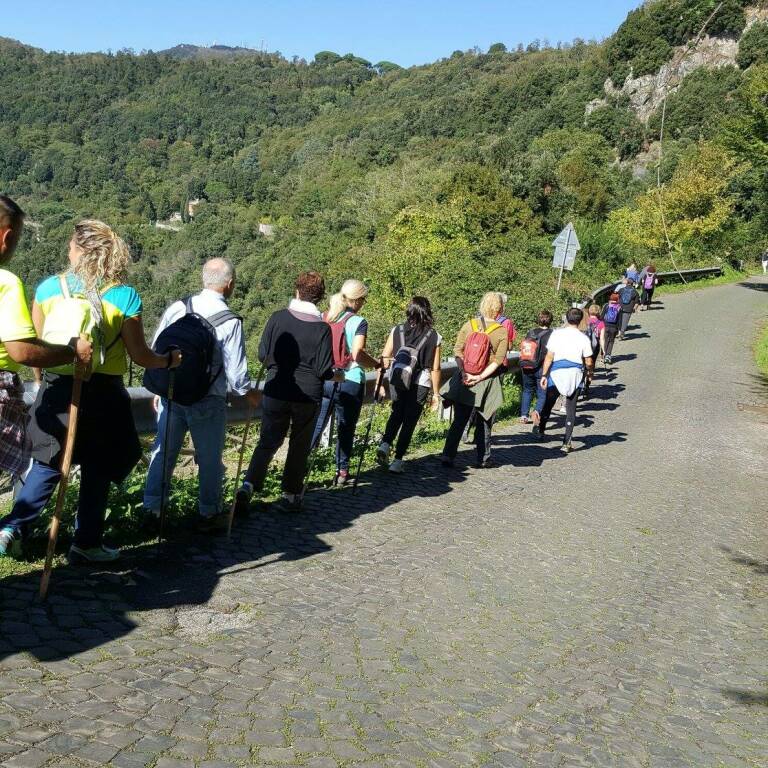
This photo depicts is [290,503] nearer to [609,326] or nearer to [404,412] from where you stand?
[404,412]

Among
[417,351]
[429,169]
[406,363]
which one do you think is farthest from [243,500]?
[429,169]

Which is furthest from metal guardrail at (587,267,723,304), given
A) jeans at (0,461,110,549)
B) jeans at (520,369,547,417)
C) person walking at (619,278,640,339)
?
jeans at (0,461,110,549)

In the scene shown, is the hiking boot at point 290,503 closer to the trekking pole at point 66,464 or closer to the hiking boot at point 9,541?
the hiking boot at point 9,541

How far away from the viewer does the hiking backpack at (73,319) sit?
13.5ft

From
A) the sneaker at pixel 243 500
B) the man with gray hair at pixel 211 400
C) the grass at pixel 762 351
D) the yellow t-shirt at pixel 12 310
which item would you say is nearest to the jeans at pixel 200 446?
the man with gray hair at pixel 211 400

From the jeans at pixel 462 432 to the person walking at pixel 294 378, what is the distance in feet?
9.69

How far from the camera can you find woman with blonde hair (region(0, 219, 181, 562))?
14.0 feet

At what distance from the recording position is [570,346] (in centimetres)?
1103

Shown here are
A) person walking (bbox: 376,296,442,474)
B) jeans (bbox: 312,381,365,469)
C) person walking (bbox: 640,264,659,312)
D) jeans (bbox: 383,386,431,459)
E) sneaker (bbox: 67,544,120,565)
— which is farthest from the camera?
person walking (bbox: 640,264,659,312)

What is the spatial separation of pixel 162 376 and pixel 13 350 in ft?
5.38

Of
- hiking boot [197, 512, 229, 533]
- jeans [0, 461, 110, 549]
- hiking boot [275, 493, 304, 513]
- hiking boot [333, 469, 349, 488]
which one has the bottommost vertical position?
hiking boot [333, 469, 349, 488]

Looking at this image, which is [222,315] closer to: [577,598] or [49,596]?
→ [49,596]

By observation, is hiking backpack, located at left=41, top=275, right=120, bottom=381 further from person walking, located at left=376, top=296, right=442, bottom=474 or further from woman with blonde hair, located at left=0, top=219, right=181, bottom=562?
person walking, located at left=376, top=296, right=442, bottom=474

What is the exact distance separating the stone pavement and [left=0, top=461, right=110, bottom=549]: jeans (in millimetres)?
253
